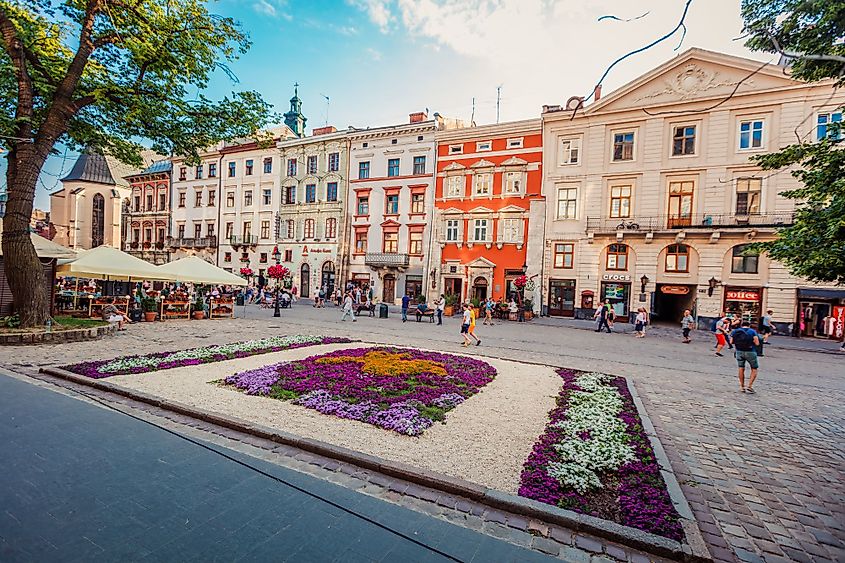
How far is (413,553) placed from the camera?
11.2 feet

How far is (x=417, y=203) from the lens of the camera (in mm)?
36281

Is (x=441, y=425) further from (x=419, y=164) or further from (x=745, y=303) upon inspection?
(x=419, y=164)

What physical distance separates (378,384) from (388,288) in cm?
2853

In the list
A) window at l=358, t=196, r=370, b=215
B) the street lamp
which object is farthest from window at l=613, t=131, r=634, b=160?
the street lamp

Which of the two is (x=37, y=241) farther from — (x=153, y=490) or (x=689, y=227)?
(x=689, y=227)

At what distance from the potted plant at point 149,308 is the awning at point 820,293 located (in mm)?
36021

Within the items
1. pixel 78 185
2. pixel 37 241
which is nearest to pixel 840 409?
pixel 37 241

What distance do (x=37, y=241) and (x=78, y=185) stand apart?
46470 millimetres

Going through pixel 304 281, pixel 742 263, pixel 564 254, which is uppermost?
pixel 564 254

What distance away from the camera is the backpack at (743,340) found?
9961mm

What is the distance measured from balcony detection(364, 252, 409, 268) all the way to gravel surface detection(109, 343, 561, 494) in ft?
85.1

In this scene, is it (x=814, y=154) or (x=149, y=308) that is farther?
(x=149, y=308)

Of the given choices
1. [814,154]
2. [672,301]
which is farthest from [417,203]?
[814,154]

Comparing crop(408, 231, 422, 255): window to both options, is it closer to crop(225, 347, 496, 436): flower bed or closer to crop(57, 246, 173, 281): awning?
crop(57, 246, 173, 281): awning
